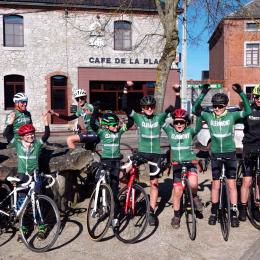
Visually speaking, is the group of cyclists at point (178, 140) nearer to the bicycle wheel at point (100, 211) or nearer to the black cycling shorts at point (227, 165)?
the black cycling shorts at point (227, 165)

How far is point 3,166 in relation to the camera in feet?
20.9

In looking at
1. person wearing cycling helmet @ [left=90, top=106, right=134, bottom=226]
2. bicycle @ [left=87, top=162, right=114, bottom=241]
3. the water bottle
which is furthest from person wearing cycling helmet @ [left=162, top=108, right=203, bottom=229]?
the water bottle

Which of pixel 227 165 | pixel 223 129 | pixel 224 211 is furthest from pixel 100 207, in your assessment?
pixel 223 129

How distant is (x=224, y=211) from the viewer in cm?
581

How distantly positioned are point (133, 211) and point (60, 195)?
4.86ft

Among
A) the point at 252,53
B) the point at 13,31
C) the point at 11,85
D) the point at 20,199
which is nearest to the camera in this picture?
the point at 20,199

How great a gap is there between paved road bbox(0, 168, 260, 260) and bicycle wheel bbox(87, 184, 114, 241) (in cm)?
13

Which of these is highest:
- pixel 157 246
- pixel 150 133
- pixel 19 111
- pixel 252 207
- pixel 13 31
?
pixel 13 31

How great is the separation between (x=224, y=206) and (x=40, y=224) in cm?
255

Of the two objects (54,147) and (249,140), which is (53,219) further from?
(249,140)

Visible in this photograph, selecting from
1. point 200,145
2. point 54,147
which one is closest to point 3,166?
point 54,147

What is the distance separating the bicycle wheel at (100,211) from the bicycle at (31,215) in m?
0.49

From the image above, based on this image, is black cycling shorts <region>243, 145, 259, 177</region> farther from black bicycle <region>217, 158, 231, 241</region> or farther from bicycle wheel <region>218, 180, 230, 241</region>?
bicycle wheel <region>218, 180, 230, 241</region>

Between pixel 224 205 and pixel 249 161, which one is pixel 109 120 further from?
pixel 249 161
